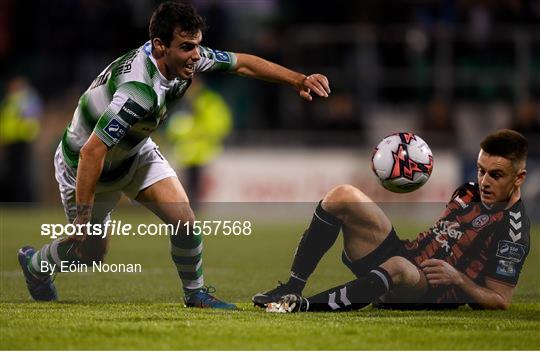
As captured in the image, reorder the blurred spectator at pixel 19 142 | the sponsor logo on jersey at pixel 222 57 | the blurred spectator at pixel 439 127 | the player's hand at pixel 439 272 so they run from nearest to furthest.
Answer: the player's hand at pixel 439 272 → the sponsor logo on jersey at pixel 222 57 → the blurred spectator at pixel 439 127 → the blurred spectator at pixel 19 142

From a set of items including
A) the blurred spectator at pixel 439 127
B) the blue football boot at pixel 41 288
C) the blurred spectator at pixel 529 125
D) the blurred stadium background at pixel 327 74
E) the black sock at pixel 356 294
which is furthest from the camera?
the blurred stadium background at pixel 327 74

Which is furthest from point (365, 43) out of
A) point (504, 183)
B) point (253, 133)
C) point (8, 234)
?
point (504, 183)

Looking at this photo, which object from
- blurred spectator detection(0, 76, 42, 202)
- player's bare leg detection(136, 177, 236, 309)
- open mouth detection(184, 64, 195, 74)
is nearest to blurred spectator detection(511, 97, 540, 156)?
blurred spectator detection(0, 76, 42, 202)

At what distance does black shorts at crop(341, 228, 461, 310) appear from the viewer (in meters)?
6.95

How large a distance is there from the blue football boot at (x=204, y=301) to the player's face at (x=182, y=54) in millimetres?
1408

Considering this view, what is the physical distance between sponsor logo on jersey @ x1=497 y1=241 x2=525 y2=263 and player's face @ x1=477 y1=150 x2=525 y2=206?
27 centimetres

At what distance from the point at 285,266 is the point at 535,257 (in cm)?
332

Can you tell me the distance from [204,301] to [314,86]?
1.54 m

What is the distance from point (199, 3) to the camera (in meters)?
19.9

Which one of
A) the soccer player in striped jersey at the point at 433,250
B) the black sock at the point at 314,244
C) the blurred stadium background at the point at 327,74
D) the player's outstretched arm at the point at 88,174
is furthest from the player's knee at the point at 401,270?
the blurred stadium background at the point at 327,74

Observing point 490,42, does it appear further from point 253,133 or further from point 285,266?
point 285,266

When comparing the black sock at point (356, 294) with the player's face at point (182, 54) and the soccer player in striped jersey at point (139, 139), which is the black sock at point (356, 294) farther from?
the player's face at point (182, 54)

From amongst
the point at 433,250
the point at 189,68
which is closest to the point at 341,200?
the point at 433,250

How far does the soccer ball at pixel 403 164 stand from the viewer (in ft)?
23.2
